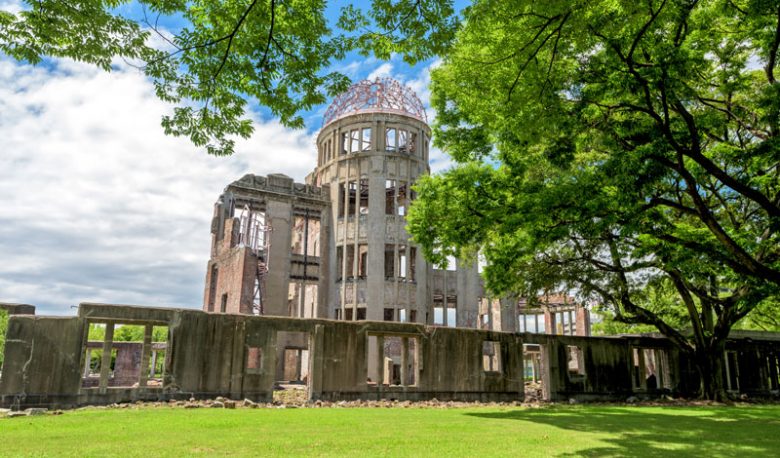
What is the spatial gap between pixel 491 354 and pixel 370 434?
1897 centimetres

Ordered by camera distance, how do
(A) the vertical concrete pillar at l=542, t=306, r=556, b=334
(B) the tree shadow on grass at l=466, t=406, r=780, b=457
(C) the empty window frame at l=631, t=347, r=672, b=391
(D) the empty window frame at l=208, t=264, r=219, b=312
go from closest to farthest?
(B) the tree shadow on grass at l=466, t=406, r=780, b=457
(C) the empty window frame at l=631, t=347, r=672, b=391
(D) the empty window frame at l=208, t=264, r=219, b=312
(A) the vertical concrete pillar at l=542, t=306, r=556, b=334

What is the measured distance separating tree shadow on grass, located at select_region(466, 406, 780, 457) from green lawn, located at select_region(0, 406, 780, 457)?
0.02 m

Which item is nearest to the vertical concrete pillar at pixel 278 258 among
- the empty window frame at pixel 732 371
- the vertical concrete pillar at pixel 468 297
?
the vertical concrete pillar at pixel 468 297

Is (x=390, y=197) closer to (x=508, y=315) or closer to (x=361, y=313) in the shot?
(x=361, y=313)

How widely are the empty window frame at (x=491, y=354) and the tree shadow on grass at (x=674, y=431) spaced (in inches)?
250

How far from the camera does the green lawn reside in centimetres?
827

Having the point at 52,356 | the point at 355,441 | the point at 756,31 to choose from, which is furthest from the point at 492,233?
the point at 52,356

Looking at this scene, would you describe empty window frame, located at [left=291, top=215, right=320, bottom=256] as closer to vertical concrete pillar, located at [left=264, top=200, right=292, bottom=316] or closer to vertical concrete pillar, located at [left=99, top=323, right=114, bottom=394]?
vertical concrete pillar, located at [left=264, top=200, right=292, bottom=316]

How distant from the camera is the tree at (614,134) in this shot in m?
11.0

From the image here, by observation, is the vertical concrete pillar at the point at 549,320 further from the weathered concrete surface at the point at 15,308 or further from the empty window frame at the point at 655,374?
the weathered concrete surface at the point at 15,308

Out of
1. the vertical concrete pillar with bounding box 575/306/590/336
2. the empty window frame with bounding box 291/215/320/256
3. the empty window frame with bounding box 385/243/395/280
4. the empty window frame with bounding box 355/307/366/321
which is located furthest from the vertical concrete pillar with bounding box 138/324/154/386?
the vertical concrete pillar with bounding box 575/306/590/336

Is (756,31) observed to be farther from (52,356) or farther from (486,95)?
(52,356)

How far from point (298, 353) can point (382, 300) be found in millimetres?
5781

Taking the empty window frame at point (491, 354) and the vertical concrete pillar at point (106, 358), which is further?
the empty window frame at point (491, 354)
